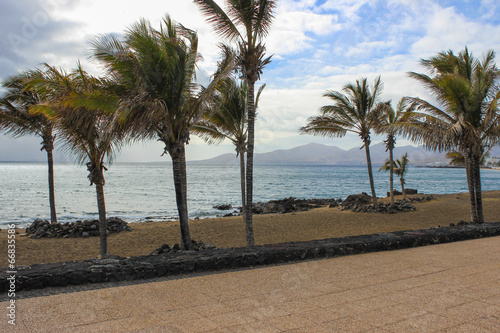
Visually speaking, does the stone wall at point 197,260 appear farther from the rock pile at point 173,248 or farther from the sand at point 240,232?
the sand at point 240,232

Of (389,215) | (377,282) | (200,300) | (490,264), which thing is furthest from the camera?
(389,215)

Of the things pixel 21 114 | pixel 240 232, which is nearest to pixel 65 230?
pixel 21 114

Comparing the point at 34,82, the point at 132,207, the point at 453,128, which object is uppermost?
the point at 34,82

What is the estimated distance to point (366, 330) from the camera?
3184 mm

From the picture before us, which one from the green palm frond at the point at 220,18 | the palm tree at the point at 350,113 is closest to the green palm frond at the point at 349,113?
the palm tree at the point at 350,113

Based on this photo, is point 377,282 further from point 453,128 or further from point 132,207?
point 132,207

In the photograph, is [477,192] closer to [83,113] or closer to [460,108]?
[460,108]

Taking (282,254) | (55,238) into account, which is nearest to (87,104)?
(282,254)

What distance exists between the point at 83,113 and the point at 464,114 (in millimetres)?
10649

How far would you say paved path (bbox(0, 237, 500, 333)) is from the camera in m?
3.28

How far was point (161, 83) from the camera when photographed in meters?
8.02

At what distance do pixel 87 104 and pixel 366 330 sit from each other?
21.7 feet

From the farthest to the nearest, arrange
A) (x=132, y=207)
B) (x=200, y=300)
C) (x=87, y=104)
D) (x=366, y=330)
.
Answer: (x=132, y=207) → (x=87, y=104) → (x=200, y=300) → (x=366, y=330)

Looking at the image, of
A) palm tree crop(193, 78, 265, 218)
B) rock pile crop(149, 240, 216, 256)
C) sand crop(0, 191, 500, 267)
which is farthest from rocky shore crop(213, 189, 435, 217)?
rock pile crop(149, 240, 216, 256)
